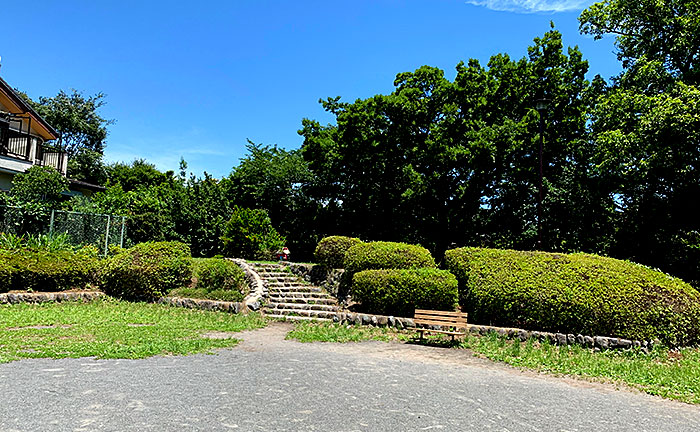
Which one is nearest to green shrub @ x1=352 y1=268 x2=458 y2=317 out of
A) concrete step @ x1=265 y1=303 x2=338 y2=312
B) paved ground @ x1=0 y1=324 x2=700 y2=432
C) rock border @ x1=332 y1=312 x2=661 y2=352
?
rock border @ x1=332 y1=312 x2=661 y2=352

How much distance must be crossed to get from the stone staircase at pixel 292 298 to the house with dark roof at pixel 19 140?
13005 mm

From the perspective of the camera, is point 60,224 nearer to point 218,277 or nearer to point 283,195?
point 218,277

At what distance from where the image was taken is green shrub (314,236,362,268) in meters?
15.8

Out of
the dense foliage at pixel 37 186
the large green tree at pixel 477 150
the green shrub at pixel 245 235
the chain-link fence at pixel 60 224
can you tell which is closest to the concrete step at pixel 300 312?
the green shrub at pixel 245 235

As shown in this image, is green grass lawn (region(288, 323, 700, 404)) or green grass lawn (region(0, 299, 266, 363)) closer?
green grass lawn (region(288, 323, 700, 404))

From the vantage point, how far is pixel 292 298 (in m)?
14.5

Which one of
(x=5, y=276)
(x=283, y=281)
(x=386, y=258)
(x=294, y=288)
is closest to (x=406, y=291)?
(x=386, y=258)

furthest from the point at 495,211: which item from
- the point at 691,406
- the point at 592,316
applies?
the point at 691,406

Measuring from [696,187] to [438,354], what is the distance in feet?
48.5

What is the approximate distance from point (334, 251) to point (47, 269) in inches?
342

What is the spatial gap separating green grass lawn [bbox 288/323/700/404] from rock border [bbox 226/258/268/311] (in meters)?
2.32

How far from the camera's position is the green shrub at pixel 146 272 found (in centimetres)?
1428

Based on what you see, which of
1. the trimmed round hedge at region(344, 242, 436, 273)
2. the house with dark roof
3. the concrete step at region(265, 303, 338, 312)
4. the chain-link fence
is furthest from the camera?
the house with dark roof

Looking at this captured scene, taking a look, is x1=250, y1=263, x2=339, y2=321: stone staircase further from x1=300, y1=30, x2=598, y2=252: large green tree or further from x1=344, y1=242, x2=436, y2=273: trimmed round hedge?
x1=300, y1=30, x2=598, y2=252: large green tree
